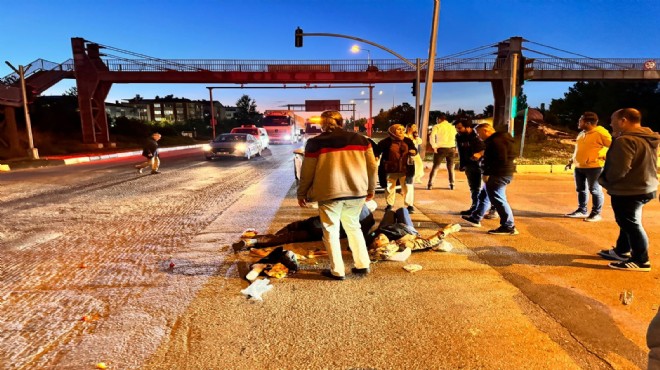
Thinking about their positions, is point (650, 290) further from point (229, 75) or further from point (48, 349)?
point (229, 75)

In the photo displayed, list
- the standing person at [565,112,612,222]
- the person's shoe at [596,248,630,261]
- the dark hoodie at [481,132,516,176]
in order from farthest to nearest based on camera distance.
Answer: the standing person at [565,112,612,222], the dark hoodie at [481,132,516,176], the person's shoe at [596,248,630,261]

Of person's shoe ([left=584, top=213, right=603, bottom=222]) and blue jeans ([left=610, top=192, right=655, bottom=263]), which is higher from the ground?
blue jeans ([left=610, top=192, right=655, bottom=263])

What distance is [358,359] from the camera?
2.78 metres

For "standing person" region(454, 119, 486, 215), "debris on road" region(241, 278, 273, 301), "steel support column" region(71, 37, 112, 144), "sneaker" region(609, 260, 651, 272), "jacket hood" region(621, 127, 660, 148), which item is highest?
"steel support column" region(71, 37, 112, 144)

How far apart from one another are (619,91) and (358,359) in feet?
191

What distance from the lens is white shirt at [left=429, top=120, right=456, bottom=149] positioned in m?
10.0

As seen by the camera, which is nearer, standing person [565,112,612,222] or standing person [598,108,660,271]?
standing person [598,108,660,271]

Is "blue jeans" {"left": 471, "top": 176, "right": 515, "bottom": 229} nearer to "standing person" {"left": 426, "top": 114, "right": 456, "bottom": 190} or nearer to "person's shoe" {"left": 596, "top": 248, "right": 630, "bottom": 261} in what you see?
"person's shoe" {"left": 596, "top": 248, "right": 630, "bottom": 261}

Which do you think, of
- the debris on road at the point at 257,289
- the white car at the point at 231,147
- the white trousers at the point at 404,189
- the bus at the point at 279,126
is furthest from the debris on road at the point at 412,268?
the bus at the point at 279,126

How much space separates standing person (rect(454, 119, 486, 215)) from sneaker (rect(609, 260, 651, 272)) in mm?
2658

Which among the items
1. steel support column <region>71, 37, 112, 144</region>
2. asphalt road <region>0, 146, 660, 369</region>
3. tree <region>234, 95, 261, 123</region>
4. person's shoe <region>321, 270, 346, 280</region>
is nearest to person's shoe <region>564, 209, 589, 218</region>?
asphalt road <region>0, 146, 660, 369</region>

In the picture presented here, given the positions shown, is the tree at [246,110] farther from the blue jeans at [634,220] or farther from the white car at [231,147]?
the blue jeans at [634,220]

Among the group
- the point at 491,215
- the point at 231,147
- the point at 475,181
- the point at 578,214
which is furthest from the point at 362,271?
the point at 231,147

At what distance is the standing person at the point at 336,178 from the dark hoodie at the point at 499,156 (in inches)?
100
